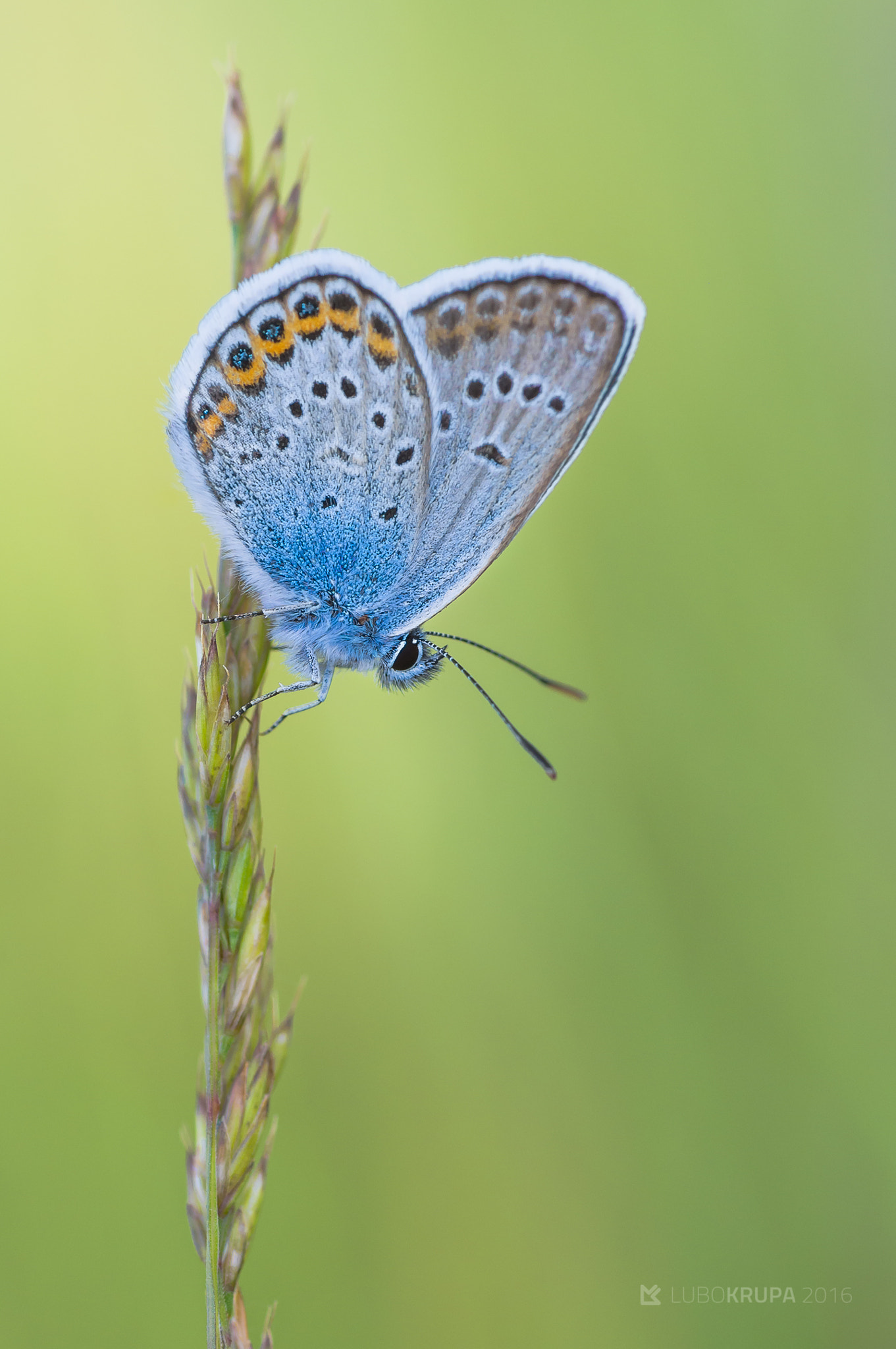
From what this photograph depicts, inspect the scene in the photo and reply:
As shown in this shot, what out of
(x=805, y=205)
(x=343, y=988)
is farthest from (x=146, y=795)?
(x=805, y=205)

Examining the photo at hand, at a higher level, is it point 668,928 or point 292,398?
point 292,398

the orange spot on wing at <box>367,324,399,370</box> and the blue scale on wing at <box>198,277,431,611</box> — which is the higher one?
the orange spot on wing at <box>367,324,399,370</box>

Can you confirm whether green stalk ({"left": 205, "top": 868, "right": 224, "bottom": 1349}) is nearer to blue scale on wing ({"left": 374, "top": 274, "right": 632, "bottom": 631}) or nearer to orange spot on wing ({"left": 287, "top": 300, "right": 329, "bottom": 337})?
blue scale on wing ({"left": 374, "top": 274, "right": 632, "bottom": 631})

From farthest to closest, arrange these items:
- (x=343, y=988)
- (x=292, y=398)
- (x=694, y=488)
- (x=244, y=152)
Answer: (x=694, y=488), (x=343, y=988), (x=292, y=398), (x=244, y=152)

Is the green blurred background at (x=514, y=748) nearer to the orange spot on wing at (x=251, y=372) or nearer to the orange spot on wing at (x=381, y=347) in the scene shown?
the orange spot on wing at (x=251, y=372)

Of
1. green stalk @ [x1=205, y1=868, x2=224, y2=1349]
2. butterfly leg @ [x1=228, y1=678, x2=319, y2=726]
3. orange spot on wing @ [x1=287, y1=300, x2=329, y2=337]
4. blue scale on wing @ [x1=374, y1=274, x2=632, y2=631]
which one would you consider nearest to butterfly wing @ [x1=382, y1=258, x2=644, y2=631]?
blue scale on wing @ [x1=374, y1=274, x2=632, y2=631]

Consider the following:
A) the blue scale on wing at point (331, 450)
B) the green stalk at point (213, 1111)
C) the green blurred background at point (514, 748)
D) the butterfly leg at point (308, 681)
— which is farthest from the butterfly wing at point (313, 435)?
the green stalk at point (213, 1111)

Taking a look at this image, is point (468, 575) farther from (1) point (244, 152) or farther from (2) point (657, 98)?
(2) point (657, 98)

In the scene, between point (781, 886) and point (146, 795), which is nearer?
point (146, 795)

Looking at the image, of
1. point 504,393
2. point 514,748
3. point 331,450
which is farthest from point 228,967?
point 514,748
